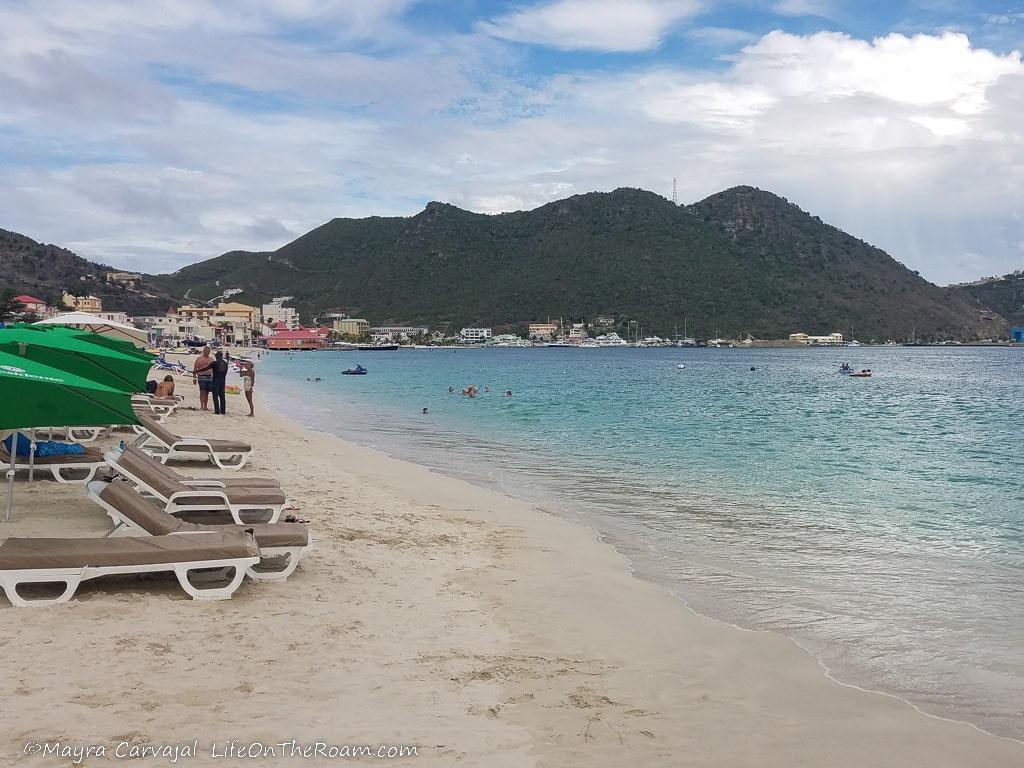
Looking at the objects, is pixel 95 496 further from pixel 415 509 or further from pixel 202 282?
pixel 202 282

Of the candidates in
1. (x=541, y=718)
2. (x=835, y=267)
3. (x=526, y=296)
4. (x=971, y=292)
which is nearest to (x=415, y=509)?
(x=541, y=718)

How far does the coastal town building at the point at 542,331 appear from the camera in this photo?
143 meters

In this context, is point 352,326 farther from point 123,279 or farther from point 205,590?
point 205,590

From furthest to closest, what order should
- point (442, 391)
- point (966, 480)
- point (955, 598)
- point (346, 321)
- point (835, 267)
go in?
point (346, 321), point (835, 267), point (442, 391), point (966, 480), point (955, 598)

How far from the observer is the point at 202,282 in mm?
174625

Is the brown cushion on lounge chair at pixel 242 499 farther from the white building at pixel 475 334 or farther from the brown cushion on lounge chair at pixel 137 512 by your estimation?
the white building at pixel 475 334

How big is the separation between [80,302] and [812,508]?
8807 cm

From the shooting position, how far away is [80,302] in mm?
82250

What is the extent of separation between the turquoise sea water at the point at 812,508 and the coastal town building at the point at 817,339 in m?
105

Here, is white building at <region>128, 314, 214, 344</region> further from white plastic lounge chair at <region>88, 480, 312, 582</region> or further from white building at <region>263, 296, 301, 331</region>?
white plastic lounge chair at <region>88, 480, 312, 582</region>

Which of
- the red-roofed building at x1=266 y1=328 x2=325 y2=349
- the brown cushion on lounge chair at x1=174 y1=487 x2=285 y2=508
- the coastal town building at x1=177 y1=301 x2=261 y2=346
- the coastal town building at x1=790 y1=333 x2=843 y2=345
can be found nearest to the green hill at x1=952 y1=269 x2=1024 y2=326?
the coastal town building at x1=790 y1=333 x2=843 y2=345

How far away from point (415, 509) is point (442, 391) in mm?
30715

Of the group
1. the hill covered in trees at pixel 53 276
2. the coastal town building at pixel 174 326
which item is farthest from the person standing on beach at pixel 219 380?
the coastal town building at pixel 174 326

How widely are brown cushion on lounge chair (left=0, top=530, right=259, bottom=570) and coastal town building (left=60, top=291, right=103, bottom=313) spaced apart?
8361 cm
